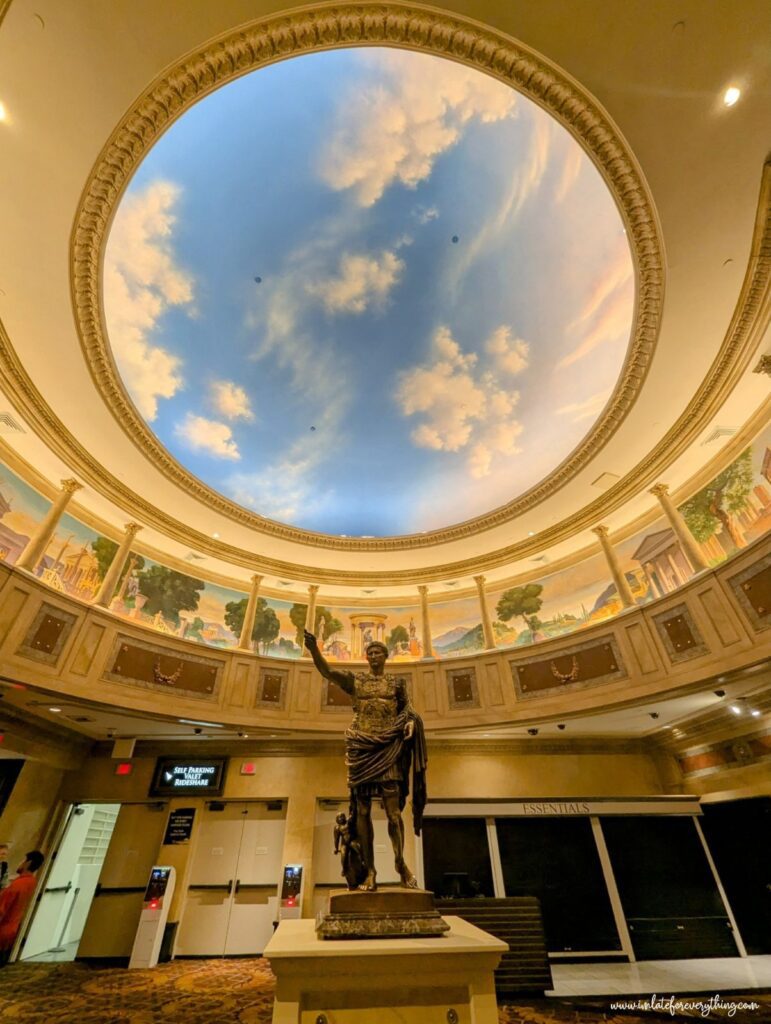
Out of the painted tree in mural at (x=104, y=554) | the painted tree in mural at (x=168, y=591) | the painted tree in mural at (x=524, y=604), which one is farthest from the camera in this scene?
the painted tree in mural at (x=524, y=604)

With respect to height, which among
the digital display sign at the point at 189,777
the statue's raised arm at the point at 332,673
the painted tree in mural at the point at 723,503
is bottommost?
the statue's raised arm at the point at 332,673

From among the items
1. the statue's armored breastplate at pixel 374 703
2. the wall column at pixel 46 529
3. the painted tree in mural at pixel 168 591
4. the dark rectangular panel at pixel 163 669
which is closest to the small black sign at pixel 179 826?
the dark rectangular panel at pixel 163 669

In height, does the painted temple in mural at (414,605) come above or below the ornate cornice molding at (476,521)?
below

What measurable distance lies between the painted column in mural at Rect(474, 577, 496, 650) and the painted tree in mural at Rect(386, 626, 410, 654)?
2115 millimetres

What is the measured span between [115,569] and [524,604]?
380 inches

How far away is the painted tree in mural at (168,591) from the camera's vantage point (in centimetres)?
1070

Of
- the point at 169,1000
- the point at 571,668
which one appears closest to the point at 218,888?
the point at 169,1000

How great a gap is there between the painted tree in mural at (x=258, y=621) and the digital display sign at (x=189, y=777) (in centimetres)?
273

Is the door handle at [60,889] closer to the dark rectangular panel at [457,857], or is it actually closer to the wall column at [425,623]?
the dark rectangular panel at [457,857]

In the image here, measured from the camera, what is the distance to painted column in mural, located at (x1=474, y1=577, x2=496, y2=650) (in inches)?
432

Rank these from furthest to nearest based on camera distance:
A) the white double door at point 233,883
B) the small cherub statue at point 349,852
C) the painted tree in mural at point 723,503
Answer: the white double door at point 233,883, the painted tree in mural at point 723,503, the small cherub statue at point 349,852

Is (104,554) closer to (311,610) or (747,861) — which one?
(311,610)

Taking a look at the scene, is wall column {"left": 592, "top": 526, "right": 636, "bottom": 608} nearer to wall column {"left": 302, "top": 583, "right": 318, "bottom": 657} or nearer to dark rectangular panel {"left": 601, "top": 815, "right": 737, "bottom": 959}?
dark rectangular panel {"left": 601, "top": 815, "right": 737, "bottom": 959}

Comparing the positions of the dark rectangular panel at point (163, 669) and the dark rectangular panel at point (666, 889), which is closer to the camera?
the dark rectangular panel at point (666, 889)
